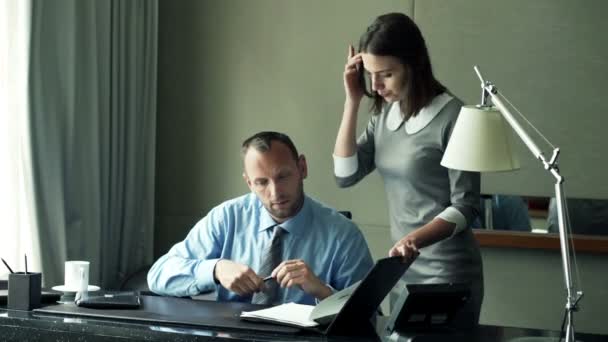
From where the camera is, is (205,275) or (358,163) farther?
(358,163)

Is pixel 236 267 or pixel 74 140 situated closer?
pixel 236 267

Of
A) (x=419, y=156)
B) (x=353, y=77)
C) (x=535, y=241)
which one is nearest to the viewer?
(x=419, y=156)

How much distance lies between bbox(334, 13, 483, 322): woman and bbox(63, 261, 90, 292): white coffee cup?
3.03 ft

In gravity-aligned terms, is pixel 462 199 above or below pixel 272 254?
above

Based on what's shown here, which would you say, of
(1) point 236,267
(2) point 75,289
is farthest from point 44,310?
(1) point 236,267

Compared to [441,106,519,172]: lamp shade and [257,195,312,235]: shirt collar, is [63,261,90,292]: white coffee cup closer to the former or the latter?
[257,195,312,235]: shirt collar

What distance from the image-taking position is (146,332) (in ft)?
7.13

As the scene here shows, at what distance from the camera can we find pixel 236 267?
2.61m

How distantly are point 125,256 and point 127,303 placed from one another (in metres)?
1.86

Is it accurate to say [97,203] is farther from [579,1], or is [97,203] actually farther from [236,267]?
[579,1]

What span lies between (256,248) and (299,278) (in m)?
0.38

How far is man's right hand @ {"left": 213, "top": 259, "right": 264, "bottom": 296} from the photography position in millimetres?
2574

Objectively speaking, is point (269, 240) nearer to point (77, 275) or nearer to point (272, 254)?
point (272, 254)

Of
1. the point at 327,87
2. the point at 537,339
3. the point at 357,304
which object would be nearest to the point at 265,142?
the point at 357,304
